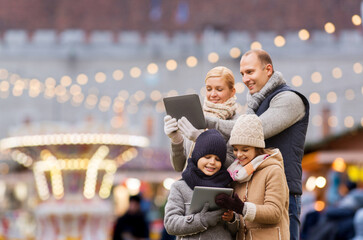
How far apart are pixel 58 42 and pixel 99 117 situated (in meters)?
4.88

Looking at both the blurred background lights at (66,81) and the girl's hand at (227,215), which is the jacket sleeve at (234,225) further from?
the blurred background lights at (66,81)

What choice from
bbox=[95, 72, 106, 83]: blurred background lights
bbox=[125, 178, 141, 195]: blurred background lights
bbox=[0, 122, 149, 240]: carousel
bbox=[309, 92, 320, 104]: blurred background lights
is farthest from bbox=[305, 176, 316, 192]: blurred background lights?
bbox=[95, 72, 106, 83]: blurred background lights

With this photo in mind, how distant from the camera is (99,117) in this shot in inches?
1409

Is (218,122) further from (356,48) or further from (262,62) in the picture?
(356,48)

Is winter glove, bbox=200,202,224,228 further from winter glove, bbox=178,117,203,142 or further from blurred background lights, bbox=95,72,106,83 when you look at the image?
blurred background lights, bbox=95,72,106,83

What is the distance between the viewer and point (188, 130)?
4348 mm

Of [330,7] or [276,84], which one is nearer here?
[276,84]

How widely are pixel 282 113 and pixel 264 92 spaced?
19 centimetres

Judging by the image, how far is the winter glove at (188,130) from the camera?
4344 millimetres

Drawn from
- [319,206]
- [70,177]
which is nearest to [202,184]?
[319,206]

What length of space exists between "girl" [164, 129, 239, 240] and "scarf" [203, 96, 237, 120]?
0.23 meters

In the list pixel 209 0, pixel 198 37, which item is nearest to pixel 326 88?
pixel 198 37

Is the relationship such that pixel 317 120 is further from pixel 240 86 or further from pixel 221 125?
pixel 221 125

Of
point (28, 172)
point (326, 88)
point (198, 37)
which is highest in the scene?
point (198, 37)
